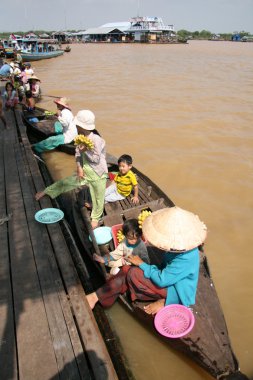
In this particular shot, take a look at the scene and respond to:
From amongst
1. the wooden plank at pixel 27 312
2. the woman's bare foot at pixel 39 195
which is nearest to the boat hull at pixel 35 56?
the woman's bare foot at pixel 39 195

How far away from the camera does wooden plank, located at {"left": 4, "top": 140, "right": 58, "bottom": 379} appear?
242 centimetres

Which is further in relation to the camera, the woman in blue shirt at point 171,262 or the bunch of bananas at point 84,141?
the bunch of bananas at point 84,141

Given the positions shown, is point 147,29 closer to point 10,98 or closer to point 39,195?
point 10,98

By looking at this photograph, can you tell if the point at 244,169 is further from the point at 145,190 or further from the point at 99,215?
the point at 99,215

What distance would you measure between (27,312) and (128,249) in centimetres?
128

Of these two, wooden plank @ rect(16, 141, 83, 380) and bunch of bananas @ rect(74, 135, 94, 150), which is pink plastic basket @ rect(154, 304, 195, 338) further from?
bunch of bananas @ rect(74, 135, 94, 150)

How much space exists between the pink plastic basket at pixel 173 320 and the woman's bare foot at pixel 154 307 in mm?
Result: 62

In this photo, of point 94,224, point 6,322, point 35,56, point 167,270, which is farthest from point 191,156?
point 35,56

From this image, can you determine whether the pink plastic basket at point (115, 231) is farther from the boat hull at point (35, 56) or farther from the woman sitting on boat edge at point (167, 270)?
the boat hull at point (35, 56)

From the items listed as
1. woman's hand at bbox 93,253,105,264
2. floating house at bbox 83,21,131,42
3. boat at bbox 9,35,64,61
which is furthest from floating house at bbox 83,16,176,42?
woman's hand at bbox 93,253,105,264

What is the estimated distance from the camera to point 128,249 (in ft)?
11.4

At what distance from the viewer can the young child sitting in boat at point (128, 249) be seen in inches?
130

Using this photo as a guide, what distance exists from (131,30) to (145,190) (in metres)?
67.3

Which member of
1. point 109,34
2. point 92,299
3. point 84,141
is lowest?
point 92,299
